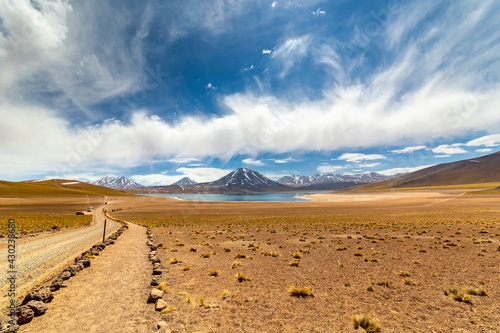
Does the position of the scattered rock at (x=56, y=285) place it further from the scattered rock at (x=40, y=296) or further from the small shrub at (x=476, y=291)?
the small shrub at (x=476, y=291)

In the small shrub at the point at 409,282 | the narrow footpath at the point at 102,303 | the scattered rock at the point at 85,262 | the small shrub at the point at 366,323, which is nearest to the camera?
the small shrub at the point at 366,323

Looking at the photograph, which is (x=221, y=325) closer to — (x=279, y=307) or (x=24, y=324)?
(x=279, y=307)

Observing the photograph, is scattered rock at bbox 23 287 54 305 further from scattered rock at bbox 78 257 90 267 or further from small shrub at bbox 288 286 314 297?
small shrub at bbox 288 286 314 297

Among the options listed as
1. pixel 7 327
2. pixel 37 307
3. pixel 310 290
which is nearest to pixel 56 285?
pixel 37 307

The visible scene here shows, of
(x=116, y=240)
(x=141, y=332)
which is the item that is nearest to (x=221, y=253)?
(x=141, y=332)

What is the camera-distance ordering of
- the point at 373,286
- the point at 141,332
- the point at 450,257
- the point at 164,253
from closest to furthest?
the point at 141,332
the point at 373,286
the point at 450,257
the point at 164,253

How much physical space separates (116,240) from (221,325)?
18075 mm

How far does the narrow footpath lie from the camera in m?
6.35

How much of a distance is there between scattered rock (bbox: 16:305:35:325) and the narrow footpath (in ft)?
0.67

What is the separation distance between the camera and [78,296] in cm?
834

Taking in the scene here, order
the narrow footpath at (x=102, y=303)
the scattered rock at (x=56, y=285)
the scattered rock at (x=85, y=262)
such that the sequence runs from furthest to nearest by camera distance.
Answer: the scattered rock at (x=85, y=262) < the scattered rock at (x=56, y=285) < the narrow footpath at (x=102, y=303)

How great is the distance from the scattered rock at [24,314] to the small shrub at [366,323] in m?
10.7

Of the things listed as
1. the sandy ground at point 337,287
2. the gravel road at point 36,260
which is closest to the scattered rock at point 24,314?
the gravel road at point 36,260

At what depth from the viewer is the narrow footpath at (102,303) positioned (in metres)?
6.35
